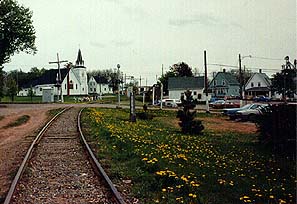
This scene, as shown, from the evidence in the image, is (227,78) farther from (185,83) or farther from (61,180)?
(61,180)

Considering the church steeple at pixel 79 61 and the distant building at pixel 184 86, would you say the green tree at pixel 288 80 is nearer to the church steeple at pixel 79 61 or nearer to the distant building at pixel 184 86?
the distant building at pixel 184 86

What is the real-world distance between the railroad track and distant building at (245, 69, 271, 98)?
87588 millimetres

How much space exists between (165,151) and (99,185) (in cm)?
450

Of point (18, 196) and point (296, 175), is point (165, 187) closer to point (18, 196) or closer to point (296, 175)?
point (18, 196)

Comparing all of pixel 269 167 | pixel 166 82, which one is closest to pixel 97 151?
pixel 269 167

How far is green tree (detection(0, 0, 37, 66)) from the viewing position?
5534cm

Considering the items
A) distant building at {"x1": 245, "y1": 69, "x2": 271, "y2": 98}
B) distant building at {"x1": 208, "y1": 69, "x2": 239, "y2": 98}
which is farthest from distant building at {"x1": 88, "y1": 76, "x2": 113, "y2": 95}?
distant building at {"x1": 245, "y1": 69, "x2": 271, "y2": 98}

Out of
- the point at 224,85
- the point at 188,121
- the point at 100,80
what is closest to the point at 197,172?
the point at 188,121

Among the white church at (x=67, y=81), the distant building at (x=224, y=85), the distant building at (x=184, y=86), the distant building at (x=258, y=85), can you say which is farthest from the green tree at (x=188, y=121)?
the white church at (x=67, y=81)

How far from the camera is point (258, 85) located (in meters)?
99.1

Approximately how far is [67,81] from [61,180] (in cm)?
9755

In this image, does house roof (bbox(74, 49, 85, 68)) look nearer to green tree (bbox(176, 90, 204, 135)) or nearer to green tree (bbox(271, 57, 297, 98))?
green tree (bbox(271, 57, 297, 98))

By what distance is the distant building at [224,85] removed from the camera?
9981cm

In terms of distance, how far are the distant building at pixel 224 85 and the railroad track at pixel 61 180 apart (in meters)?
88.5
